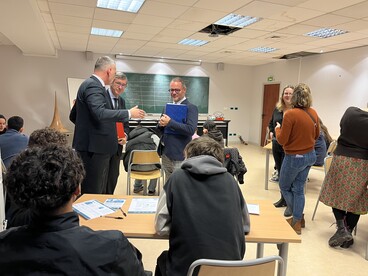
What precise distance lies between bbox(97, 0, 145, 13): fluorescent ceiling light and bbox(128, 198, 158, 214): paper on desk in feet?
8.94

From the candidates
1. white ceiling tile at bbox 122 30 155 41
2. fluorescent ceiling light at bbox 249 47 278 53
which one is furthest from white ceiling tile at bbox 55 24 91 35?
fluorescent ceiling light at bbox 249 47 278 53

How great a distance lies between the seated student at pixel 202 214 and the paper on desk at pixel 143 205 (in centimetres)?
42

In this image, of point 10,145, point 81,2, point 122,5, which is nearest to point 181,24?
point 122,5

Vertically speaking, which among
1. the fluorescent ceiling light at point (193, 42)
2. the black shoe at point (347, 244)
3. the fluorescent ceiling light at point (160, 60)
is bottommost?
the black shoe at point (347, 244)

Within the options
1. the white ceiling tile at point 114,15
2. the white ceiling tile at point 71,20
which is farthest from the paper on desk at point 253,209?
the white ceiling tile at point 71,20

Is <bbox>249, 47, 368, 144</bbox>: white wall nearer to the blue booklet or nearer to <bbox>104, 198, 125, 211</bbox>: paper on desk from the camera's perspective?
the blue booklet

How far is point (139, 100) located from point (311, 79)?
466cm

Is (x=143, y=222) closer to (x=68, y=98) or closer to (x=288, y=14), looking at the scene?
(x=288, y=14)

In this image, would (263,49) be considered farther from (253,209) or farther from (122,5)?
(253,209)

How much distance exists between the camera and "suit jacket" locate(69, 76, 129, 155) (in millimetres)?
2043

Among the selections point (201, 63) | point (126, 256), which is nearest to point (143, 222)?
point (126, 256)

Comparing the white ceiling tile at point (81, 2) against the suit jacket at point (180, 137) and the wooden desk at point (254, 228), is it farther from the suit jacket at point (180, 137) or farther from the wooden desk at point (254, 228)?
the wooden desk at point (254, 228)

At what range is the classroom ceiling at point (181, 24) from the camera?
11.4 feet

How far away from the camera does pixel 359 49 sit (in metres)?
5.55
